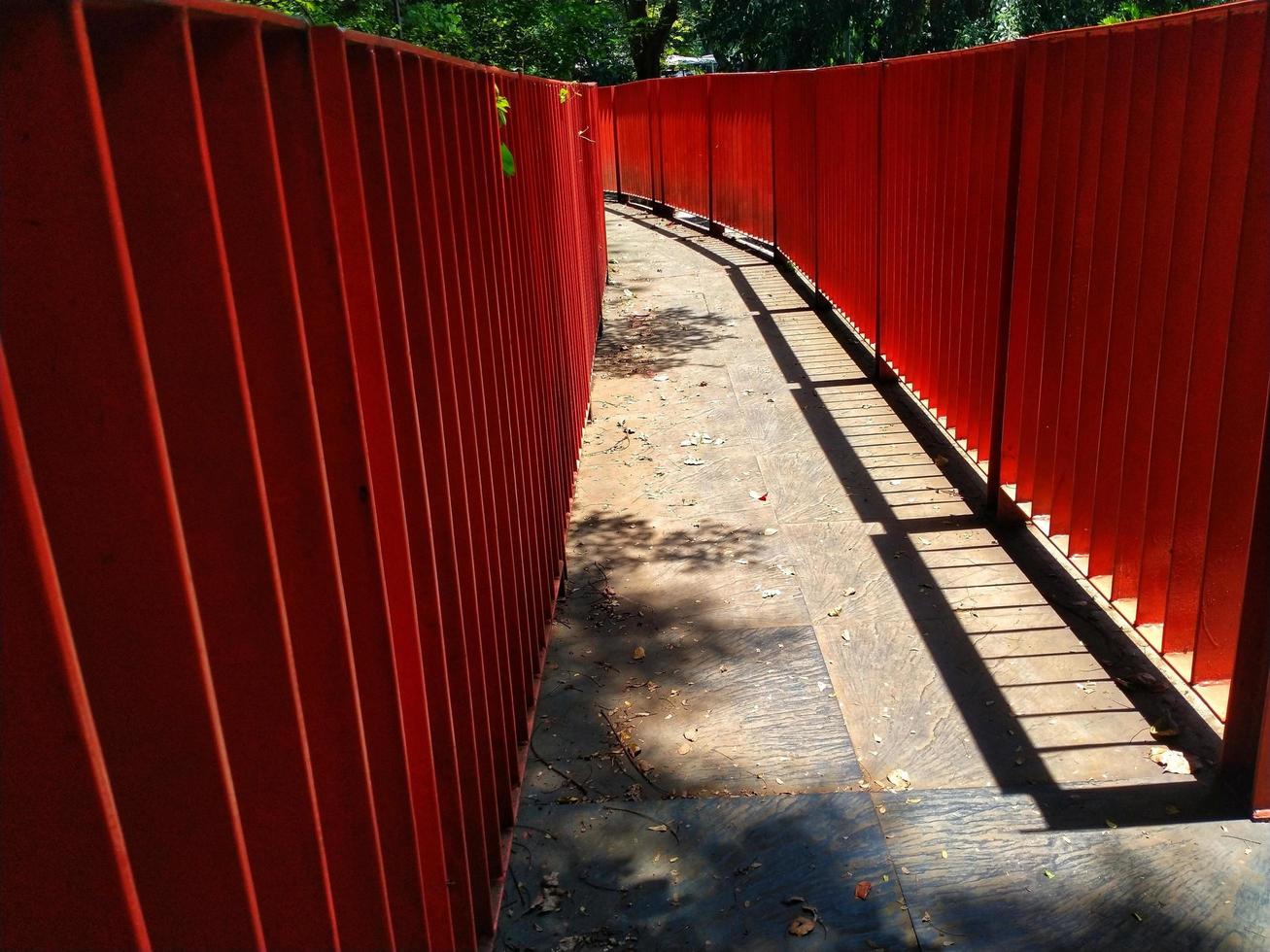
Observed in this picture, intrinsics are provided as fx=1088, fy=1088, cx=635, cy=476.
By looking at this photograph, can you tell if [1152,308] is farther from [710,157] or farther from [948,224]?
[710,157]

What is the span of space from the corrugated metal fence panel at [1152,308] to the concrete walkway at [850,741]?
47cm

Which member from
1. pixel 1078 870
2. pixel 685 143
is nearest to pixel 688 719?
pixel 1078 870

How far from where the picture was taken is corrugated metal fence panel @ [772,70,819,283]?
411 inches

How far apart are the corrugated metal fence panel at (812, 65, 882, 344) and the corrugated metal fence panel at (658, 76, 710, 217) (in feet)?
19.8

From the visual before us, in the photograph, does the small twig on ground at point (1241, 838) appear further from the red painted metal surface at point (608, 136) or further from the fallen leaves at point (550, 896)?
the red painted metal surface at point (608, 136)

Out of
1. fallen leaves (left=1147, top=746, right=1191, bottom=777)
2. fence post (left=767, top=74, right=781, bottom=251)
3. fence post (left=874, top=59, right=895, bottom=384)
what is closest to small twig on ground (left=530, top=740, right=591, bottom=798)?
fallen leaves (left=1147, top=746, right=1191, bottom=777)

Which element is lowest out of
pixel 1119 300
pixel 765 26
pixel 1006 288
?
pixel 1006 288

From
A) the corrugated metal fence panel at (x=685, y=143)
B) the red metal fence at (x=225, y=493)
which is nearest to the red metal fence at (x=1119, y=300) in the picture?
the red metal fence at (x=225, y=493)

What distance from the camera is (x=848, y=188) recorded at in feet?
29.2

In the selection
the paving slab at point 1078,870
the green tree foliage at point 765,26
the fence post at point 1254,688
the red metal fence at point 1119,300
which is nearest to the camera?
the paving slab at point 1078,870

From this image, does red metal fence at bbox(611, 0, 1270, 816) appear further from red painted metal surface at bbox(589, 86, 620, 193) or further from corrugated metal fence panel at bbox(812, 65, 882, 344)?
red painted metal surface at bbox(589, 86, 620, 193)

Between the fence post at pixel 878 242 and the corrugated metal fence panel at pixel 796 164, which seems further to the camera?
the corrugated metal fence panel at pixel 796 164

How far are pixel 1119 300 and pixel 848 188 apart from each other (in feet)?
16.6

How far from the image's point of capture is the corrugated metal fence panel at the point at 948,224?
5500 mm
